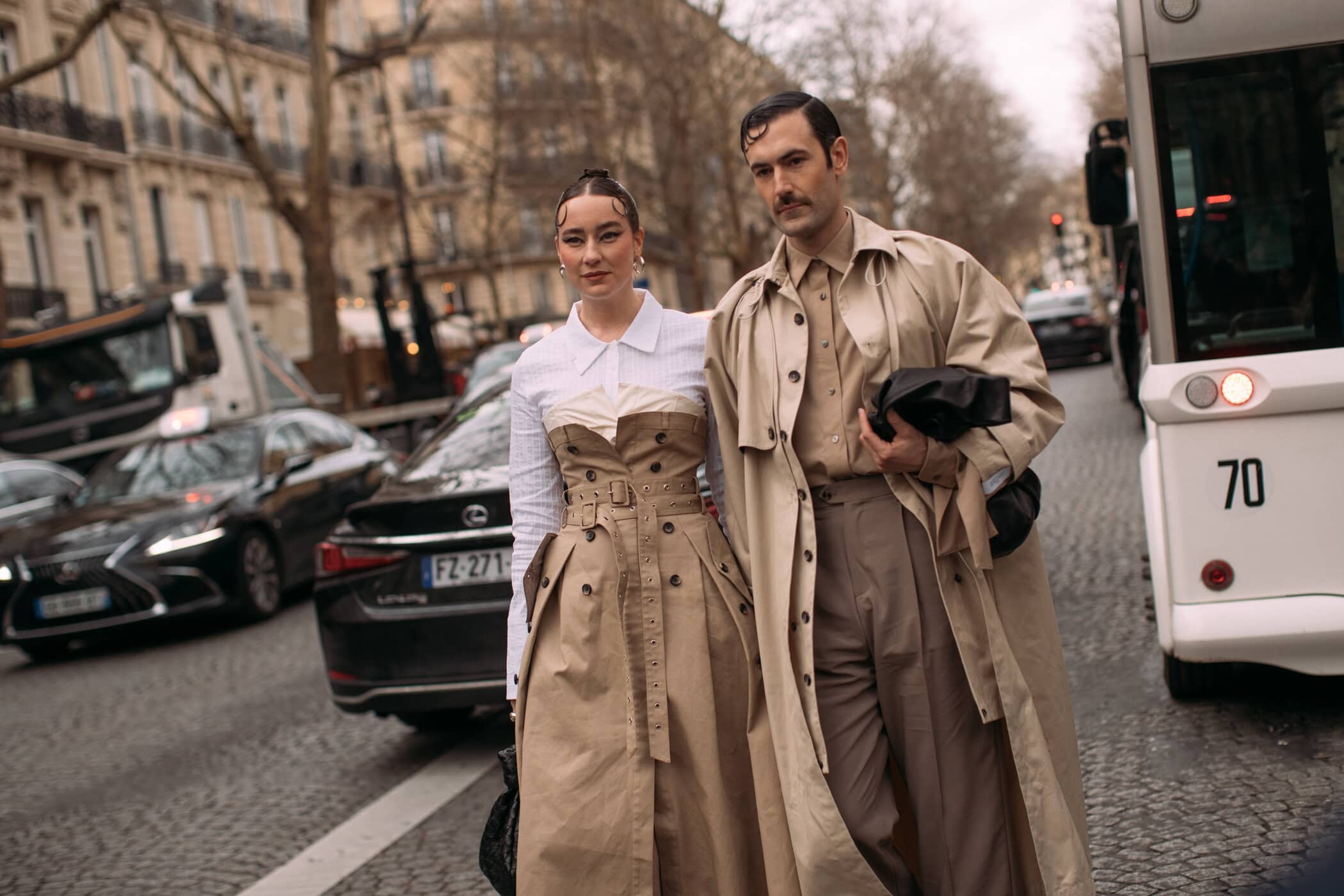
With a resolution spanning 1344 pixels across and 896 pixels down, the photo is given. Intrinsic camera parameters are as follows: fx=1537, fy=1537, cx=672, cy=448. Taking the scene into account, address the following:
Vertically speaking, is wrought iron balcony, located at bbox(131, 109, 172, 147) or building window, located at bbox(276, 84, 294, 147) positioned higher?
building window, located at bbox(276, 84, 294, 147)

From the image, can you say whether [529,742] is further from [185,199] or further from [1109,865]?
[185,199]

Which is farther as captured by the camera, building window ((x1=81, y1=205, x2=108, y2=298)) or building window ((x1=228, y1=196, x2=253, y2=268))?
building window ((x1=228, y1=196, x2=253, y2=268))

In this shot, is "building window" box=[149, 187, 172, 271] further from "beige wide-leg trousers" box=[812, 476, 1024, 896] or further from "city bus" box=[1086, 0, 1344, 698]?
"beige wide-leg trousers" box=[812, 476, 1024, 896]

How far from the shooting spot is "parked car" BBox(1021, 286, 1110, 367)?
92.6 ft

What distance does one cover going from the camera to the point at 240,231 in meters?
45.3

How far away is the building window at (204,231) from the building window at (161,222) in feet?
4.20

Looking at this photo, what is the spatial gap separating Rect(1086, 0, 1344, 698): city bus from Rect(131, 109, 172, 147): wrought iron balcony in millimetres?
39209

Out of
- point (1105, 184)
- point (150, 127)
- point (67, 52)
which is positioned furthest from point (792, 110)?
point (150, 127)

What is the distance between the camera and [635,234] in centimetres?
333

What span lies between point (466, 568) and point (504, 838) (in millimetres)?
2741

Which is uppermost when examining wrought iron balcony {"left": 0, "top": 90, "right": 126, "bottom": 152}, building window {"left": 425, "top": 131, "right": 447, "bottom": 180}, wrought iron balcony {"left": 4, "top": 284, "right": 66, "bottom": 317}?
building window {"left": 425, "top": 131, "right": 447, "bottom": 180}

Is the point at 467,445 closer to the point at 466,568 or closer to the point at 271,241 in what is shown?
the point at 466,568

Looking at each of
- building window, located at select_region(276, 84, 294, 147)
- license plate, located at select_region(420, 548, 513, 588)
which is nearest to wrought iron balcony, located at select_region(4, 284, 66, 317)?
building window, located at select_region(276, 84, 294, 147)

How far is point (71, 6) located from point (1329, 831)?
39.1m
